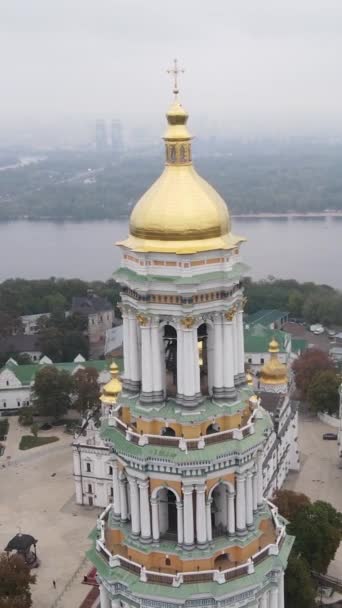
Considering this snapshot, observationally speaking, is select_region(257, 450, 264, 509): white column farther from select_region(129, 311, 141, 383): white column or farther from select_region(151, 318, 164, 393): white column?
select_region(129, 311, 141, 383): white column

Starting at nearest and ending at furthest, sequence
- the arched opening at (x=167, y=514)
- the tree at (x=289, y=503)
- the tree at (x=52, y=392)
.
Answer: the arched opening at (x=167, y=514) < the tree at (x=289, y=503) < the tree at (x=52, y=392)

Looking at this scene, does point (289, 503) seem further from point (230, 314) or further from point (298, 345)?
point (298, 345)

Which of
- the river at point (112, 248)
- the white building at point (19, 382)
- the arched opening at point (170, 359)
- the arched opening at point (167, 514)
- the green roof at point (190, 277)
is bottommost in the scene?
the river at point (112, 248)

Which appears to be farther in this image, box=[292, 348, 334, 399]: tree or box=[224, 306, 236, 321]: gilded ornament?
box=[292, 348, 334, 399]: tree

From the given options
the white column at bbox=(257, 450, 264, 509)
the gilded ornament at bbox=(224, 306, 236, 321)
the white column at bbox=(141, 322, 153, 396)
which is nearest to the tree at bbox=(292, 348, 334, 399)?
the white column at bbox=(257, 450, 264, 509)

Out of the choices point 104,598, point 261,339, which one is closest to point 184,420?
point 104,598

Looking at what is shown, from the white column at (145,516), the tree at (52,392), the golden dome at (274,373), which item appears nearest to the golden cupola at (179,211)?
the white column at (145,516)

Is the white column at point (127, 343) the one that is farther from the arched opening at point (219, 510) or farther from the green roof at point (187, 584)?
the green roof at point (187, 584)
